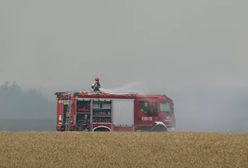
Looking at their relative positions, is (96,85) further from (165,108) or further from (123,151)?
(123,151)

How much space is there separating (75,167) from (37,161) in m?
1.55

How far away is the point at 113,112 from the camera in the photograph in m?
35.1

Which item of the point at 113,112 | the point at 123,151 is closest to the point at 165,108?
the point at 113,112

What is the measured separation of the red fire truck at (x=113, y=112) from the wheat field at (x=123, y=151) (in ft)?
34.6

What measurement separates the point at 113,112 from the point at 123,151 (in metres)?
16.2

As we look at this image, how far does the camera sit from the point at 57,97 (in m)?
36.5

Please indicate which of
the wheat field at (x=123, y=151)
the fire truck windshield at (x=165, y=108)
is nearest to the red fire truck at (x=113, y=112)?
the fire truck windshield at (x=165, y=108)

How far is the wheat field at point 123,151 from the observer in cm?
1670

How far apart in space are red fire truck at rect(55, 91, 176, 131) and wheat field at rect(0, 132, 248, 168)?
34.6ft

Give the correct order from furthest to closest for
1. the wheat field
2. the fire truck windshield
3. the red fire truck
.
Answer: the fire truck windshield → the red fire truck → the wheat field

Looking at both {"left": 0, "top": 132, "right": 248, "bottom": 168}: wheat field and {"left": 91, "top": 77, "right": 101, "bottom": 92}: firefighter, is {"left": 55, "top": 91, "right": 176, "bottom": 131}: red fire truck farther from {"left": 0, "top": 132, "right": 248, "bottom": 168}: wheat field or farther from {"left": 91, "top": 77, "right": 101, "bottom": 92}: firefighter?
{"left": 0, "top": 132, "right": 248, "bottom": 168}: wheat field

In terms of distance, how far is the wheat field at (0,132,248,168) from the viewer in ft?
54.8

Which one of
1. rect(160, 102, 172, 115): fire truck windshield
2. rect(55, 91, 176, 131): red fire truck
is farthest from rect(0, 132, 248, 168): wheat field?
rect(160, 102, 172, 115): fire truck windshield

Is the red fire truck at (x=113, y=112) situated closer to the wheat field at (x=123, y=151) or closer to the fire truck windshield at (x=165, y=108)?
the fire truck windshield at (x=165, y=108)
